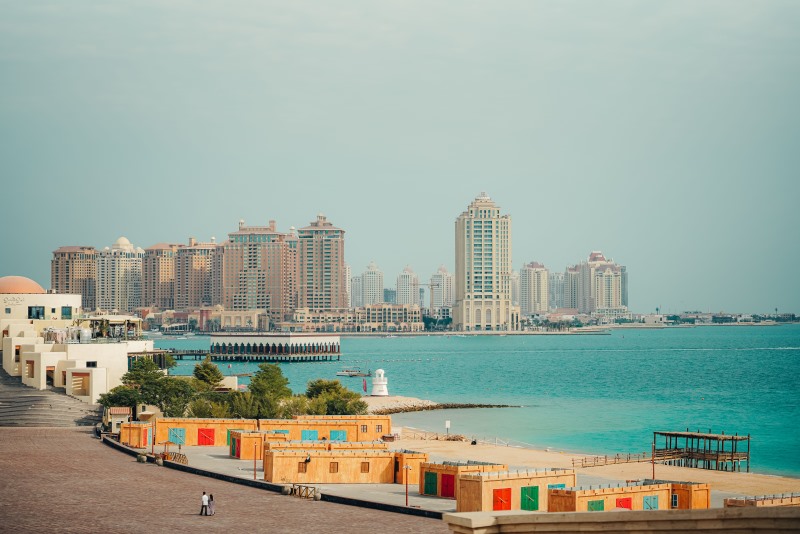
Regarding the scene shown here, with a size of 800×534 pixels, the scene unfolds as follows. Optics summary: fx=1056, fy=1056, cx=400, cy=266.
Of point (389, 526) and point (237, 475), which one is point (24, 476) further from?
point (389, 526)

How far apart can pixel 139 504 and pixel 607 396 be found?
74.8 m

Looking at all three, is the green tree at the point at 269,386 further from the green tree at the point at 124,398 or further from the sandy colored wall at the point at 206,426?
the sandy colored wall at the point at 206,426

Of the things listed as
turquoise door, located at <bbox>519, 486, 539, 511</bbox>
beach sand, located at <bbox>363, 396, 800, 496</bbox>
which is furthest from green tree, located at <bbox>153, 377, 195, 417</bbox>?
turquoise door, located at <bbox>519, 486, 539, 511</bbox>

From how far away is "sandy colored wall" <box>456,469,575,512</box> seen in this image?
3047 cm

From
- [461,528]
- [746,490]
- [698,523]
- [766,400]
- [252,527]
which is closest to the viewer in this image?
[698,523]

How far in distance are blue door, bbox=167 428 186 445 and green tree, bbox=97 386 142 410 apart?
7.87 metres

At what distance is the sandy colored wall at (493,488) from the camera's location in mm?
30469

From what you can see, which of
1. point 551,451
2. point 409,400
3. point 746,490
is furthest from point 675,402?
point 746,490

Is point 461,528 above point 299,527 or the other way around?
above

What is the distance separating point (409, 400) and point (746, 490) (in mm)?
49494

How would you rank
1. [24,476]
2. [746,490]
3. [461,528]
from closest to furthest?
[461,528], [24,476], [746,490]

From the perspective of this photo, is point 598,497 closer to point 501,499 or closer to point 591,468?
point 501,499

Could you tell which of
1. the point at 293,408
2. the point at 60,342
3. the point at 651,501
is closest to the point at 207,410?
the point at 293,408

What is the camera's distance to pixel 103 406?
57.3 meters
